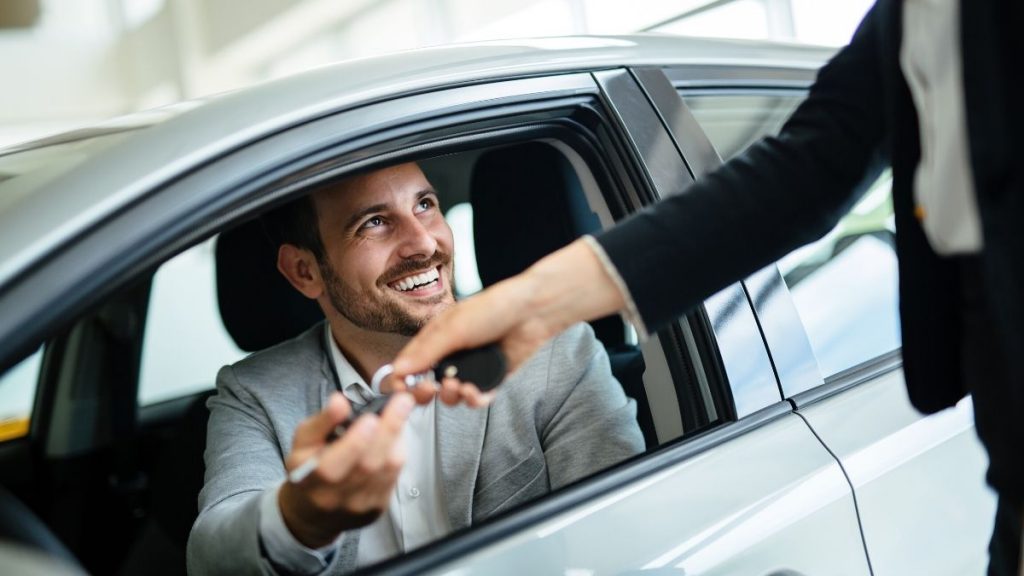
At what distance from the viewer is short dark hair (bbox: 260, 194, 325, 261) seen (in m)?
1.78

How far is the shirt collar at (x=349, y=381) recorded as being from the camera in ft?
5.60

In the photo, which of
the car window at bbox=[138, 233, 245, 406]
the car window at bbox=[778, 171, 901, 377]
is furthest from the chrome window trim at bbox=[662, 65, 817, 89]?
the car window at bbox=[138, 233, 245, 406]

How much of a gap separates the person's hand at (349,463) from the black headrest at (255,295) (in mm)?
1073

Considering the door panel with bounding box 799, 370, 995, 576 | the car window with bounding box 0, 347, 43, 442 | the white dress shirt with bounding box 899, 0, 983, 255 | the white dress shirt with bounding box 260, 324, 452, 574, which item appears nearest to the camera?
the white dress shirt with bounding box 899, 0, 983, 255

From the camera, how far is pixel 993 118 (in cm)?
69

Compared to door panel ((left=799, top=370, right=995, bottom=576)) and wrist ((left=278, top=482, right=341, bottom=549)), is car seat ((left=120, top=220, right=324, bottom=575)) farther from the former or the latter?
door panel ((left=799, top=370, right=995, bottom=576))

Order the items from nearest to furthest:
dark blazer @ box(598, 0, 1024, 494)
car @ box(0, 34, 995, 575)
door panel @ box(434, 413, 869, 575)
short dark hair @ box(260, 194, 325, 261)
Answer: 1. dark blazer @ box(598, 0, 1024, 494)
2. car @ box(0, 34, 995, 575)
3. door panel @ box(434, 413, 869, 575)
4. short dark hair @ box(260, 194, 325, 261)

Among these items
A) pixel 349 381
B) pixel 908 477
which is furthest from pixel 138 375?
pixel 908 477

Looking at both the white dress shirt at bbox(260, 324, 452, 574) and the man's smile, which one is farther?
the man's smile

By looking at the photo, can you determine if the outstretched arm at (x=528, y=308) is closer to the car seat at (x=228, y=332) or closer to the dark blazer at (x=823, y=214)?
the dark blazer at (x=823, y=214)

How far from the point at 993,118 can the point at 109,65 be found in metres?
15.6

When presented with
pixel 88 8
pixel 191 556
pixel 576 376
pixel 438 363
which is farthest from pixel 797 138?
pixel 88 8

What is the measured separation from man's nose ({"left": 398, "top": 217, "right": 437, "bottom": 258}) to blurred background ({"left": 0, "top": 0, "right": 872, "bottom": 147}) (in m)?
7.47

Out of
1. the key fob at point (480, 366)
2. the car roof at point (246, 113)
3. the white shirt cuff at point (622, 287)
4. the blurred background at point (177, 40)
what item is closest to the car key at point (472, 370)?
the key fob at point (480, 366)
